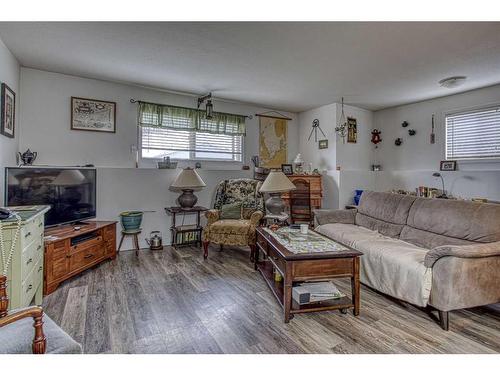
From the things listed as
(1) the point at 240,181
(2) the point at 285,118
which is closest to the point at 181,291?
(1) the point at 240,181

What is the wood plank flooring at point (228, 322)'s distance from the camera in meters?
1.79

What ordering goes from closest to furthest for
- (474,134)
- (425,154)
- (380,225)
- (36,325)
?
(36,325), (380,225), (474,134), (425,154)

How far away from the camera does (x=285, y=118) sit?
18.5 ft

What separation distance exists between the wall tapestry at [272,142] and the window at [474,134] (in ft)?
9.16

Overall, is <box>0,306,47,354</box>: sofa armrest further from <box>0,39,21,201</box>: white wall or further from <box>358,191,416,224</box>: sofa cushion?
<box>358,191,416,224</box>: sofa cushion

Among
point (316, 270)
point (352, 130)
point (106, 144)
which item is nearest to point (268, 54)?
point (316, 270)

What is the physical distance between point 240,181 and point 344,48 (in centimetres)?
233

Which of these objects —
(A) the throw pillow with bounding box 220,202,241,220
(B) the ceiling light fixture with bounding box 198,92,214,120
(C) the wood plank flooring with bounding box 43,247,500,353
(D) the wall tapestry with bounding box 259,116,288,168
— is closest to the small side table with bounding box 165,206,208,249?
(A) the throw pillow with bounding box 220,202,241,220

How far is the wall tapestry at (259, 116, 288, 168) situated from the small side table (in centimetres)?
179

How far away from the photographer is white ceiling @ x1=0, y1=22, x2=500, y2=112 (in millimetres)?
2432

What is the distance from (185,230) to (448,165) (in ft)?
14.1

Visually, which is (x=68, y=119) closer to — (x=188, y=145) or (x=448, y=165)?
(x=188, y=145)

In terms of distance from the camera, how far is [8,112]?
2.86 meters

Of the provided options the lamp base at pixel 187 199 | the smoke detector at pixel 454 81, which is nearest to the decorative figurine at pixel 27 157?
the lamp base at pixel 187 199
